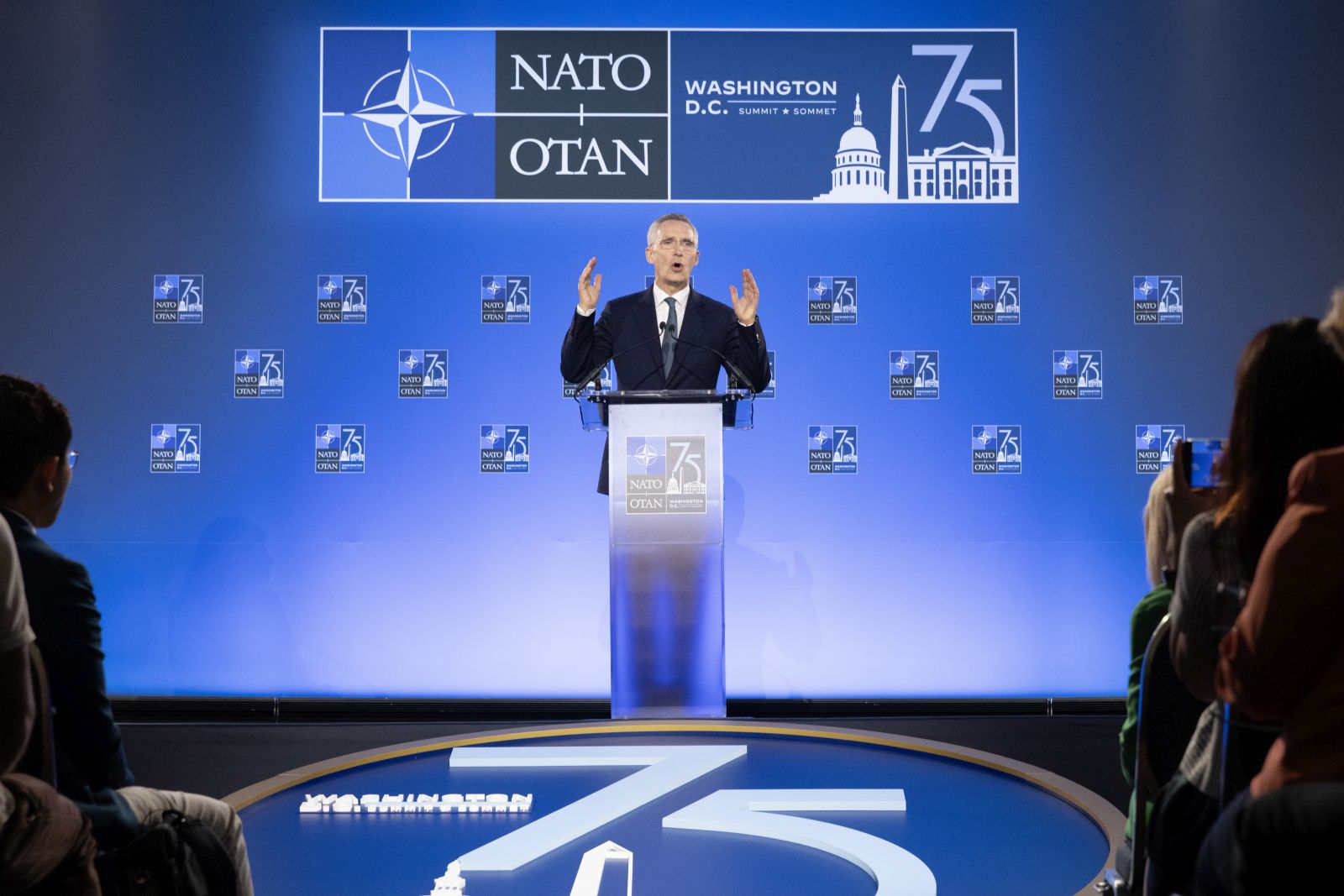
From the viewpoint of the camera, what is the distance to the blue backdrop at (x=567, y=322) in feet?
19.2

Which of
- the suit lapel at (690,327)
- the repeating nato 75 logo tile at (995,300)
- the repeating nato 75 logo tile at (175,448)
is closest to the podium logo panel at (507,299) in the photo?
the suit lapel at (690,327)

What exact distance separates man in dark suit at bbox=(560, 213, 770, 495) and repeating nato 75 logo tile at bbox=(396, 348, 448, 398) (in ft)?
4.49

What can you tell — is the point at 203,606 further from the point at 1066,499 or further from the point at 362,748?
the point at 1066,499

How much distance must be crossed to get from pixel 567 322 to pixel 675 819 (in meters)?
3.30

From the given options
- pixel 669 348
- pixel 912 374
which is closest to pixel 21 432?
pixel 669 348

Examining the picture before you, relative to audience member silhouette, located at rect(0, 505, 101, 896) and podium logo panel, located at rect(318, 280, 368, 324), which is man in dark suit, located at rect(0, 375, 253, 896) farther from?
podium logo panel, located at rect(318, 280, 368, 324)

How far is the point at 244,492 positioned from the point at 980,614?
12.3 feet

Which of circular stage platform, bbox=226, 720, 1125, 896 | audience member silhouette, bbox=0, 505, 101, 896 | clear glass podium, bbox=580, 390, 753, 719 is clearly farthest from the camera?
clear glass podium, bbox=580, 390, 753, 719

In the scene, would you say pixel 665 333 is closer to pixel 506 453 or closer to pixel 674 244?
pixel 674 244

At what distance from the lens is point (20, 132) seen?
19.2ft

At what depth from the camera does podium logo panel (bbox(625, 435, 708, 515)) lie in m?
4.02

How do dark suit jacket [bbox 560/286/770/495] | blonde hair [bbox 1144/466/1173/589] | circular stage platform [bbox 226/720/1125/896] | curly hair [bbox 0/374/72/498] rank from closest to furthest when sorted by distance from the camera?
curly hair [bbox 0/374/72/498] < blonde hair [bbox 1144/466/1173/589] < circular stage platform [bbox 226/720/1125/896] < dark suit jacket [bbox 560/286/770/495]

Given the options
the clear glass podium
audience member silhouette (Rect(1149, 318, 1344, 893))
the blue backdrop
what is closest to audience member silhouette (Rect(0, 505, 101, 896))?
audience member silhouette (Rect(1149, 318, 1344, 893))

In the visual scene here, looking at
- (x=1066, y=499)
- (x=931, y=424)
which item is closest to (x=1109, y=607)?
(x=1066, y=499)
